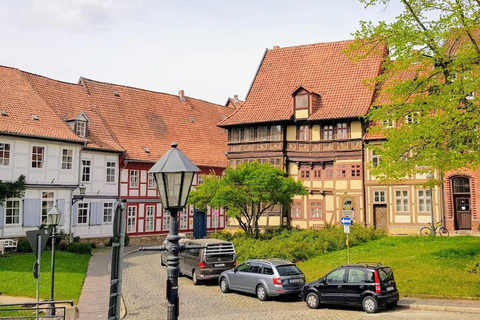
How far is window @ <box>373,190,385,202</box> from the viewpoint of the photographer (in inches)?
1276

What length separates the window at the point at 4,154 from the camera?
29.0 m

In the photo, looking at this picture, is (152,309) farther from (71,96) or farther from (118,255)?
(71,96)

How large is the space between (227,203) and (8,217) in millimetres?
13217

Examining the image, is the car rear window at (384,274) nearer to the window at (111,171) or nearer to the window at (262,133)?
the window at (262,133)

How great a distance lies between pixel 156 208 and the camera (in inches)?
1586

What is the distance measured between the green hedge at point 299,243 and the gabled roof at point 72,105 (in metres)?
11.6

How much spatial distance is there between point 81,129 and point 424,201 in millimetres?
24074

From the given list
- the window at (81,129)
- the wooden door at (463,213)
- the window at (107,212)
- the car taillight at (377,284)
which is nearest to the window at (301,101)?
the wooden door at (463,213)

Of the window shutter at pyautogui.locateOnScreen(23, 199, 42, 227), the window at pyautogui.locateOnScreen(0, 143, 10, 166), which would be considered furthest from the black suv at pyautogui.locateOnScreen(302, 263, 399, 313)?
the window at pyautogui.locateOnScreen(0, 143, 10, 166)

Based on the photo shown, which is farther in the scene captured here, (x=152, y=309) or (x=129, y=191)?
(x=129, y=191)

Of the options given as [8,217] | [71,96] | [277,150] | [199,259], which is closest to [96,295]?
[199,259]

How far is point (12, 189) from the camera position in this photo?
2861 cm

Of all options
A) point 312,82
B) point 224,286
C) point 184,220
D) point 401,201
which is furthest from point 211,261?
point 184,220

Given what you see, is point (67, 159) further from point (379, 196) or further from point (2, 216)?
point (379, 196)
